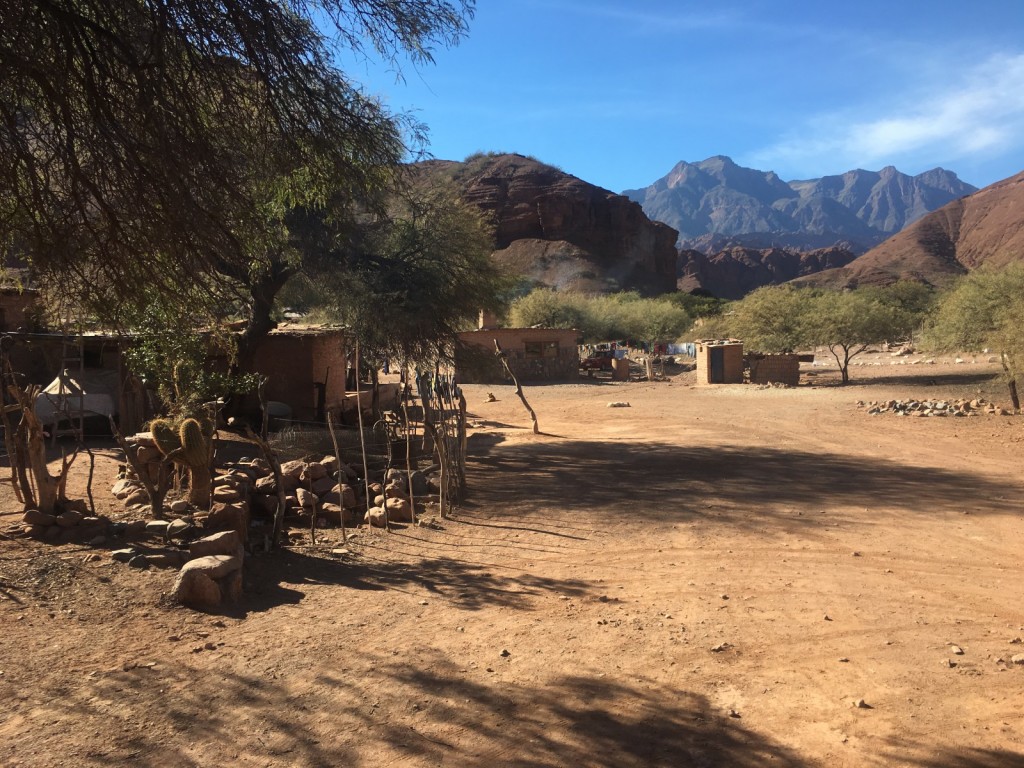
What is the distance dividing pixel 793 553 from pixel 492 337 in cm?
3005

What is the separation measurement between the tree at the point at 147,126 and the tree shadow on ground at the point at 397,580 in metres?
2.58

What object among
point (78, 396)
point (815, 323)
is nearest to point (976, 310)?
point (815, 323)

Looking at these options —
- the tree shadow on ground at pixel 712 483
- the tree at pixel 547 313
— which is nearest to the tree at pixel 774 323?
the tree at pixel 547 313

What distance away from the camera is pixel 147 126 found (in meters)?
4.75

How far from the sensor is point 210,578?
19.5ft

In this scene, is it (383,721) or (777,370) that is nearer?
(383,721)

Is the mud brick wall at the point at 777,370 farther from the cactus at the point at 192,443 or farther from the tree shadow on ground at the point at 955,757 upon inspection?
the tree shadow on ground at the point at 955,757

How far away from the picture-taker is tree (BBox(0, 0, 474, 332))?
448 cm

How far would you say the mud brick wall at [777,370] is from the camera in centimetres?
3319

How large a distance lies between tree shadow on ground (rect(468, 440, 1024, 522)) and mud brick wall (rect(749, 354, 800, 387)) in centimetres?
1902

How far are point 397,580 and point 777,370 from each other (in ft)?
96.3

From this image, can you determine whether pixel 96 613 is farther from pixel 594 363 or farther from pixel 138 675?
pixel 594 363

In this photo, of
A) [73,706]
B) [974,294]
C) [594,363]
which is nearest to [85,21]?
[73,706]

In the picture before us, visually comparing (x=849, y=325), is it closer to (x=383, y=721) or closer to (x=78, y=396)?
(x=78, y=396)
